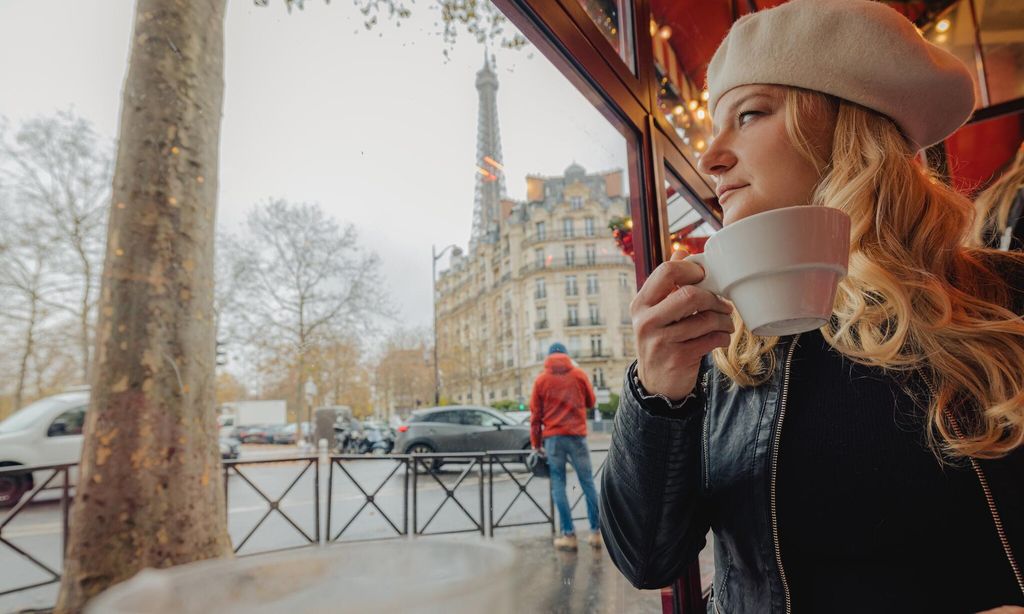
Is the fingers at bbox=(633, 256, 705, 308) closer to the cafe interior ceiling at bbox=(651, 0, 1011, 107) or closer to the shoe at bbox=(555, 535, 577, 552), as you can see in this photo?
the cafe interior ceiling at bbox=(651, 0, 1011, 107)

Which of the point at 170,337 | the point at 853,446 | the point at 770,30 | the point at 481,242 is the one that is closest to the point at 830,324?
the point at 853,446

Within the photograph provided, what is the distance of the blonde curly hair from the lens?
684 mm

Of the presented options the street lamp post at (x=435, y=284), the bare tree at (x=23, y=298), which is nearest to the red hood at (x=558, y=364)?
the street lamp post at (x=435, y=284)

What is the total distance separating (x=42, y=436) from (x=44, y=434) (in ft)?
0.05

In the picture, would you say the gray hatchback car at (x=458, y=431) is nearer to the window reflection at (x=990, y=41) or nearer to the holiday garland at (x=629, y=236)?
the holiday garland at (x=629, y=236)

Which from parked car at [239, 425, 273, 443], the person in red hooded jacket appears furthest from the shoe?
parked car at [239, 425, 273, 443]

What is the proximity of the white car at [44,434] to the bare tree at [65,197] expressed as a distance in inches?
2.7

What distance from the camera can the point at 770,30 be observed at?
78cm

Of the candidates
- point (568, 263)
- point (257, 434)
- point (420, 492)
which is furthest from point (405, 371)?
point (568, 263)

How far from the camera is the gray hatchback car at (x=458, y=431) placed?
4.59m

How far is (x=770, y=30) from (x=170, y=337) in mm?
1145

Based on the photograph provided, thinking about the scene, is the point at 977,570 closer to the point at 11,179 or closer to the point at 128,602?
the point at 128,602

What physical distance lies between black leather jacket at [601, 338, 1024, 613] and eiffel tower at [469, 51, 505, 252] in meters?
1.83

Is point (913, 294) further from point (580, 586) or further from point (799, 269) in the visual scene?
point (580, 586)
